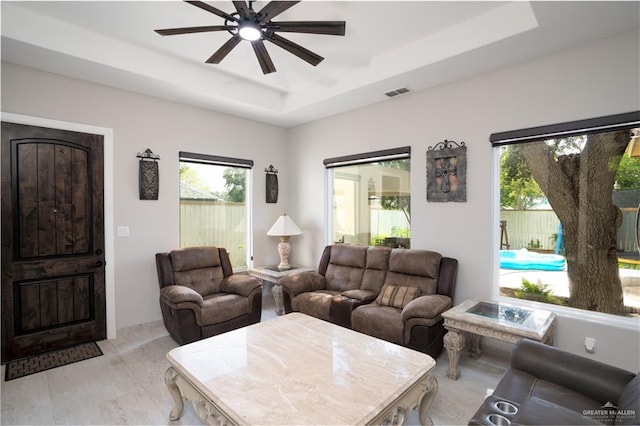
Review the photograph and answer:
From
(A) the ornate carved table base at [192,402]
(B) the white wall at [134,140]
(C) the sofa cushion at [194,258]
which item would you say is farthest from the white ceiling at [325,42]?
(A) the ornate carved table base at [192,402]

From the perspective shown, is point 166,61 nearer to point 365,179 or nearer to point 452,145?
point 365,179

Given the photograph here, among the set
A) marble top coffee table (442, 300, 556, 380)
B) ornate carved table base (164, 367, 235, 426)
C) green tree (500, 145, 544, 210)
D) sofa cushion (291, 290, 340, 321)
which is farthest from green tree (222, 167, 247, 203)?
green tree (500, 145, 544, 210)

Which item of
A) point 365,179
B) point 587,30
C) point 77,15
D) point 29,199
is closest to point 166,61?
point 77,15

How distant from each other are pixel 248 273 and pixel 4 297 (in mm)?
2591

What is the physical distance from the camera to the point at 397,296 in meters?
3.27

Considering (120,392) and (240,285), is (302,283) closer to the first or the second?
(240,285)

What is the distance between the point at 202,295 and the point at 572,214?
3.88 metres

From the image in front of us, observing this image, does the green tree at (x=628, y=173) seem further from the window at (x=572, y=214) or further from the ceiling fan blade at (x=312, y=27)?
the ceiling fan blade at (x=312, y=27)

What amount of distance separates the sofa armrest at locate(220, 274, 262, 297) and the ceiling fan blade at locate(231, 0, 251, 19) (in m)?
A: 2.71

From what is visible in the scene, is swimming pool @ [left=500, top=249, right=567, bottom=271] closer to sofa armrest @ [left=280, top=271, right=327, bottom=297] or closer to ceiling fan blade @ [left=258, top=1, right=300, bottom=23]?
sofa armrest @ [left=280, top=271, right=327, bottom=297]

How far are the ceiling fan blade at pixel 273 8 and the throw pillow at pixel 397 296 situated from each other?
8.78 feet

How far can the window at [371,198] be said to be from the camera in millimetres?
3986

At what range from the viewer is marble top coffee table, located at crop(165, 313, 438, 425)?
1.56m

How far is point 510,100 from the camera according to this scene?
10.0 feet
